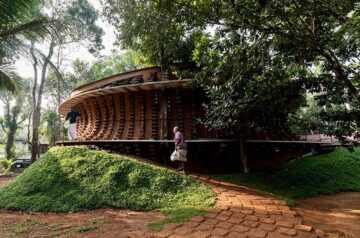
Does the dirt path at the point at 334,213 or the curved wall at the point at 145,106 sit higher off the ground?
the curved wall at the point at 145,106

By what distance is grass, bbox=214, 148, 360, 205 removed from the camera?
→ 9000mm

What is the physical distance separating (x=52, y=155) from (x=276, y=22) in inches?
349

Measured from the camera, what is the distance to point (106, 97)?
13.7 m

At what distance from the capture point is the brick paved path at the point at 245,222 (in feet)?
17.0

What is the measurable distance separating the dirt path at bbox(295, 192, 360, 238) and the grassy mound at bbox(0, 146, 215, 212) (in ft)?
8.05

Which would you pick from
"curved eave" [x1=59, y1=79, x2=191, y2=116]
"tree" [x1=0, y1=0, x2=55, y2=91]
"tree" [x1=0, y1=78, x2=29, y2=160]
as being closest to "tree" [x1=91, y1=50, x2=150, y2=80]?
"tree" [x1=0, y1=78, x2=29, y2=160]

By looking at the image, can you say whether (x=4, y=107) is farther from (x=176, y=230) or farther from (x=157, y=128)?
(x=176, y=230)

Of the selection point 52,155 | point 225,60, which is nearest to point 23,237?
→ point 52,155

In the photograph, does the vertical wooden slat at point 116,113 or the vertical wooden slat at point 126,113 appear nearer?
the vertical wooden slat at point 126,113

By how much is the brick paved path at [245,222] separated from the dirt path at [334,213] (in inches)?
18.0

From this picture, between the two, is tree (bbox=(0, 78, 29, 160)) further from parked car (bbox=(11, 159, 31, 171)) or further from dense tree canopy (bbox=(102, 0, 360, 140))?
dense tree canopy (bbox=(102, 0, 360, 140))

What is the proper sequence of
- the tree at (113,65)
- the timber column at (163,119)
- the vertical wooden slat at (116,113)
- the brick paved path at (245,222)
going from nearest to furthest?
the brick paved path at (245,222) → the timber column at (163,119) → the vertical wooden slat at (116,113) → the tree at (113,65)

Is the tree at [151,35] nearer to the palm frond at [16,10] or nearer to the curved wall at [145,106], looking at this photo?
the curved wall at [145,106]

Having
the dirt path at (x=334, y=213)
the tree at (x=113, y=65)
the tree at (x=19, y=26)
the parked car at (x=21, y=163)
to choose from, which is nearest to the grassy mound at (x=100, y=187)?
the dirt path at (x=334, y=213)
